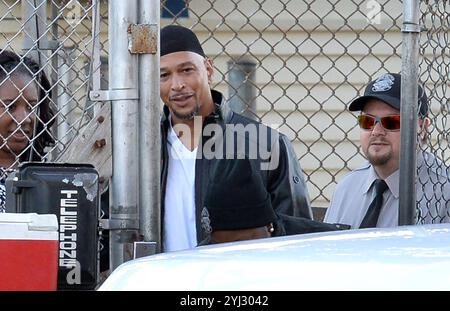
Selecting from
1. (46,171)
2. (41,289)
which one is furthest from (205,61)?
(41,289)

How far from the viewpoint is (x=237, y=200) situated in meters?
3.46

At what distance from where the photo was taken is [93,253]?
303cm

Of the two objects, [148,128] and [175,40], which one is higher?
[175,40]

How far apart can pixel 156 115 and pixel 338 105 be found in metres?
5.45

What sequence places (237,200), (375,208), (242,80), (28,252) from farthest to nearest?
1. (242,80)
2. (375,208)
3. (237,200)
4. (28,252)

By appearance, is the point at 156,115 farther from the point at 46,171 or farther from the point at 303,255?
the point at 303,255

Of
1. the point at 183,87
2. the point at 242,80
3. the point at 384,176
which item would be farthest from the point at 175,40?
the point at 242,80

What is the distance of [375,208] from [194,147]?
819 millimetres

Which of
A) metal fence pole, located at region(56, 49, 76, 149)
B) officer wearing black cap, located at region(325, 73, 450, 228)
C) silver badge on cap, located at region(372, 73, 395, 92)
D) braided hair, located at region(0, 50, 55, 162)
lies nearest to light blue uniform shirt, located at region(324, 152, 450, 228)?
officer wearing black cap, located at region(325, 73, 450, 228)

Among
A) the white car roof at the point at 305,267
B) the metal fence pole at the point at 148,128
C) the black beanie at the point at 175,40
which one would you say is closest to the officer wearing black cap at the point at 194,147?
the black beanie at the point at 175,40

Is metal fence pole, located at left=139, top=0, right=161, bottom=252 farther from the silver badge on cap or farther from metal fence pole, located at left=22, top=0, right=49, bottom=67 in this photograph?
the silver badge on cap

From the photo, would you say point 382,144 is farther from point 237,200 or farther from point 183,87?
point 237,200

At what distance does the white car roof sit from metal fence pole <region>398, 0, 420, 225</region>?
57.2 inches

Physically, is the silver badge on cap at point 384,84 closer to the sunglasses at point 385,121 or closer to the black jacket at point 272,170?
the sunglasses at point 385,121
